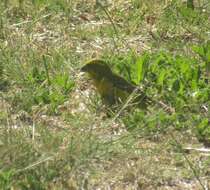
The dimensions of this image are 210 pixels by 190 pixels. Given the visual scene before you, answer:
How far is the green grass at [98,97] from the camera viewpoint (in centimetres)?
356

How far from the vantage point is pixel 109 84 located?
4.32m

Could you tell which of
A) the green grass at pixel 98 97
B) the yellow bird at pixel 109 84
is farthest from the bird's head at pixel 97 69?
the green grass at pixel 98 97

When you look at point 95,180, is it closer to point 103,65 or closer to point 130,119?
point 130,119

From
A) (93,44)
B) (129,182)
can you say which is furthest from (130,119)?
(93,44)

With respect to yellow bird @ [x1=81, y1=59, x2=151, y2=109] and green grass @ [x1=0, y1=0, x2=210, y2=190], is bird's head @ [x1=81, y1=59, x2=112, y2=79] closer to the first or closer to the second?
yellow bird @ [x1=81, y1=59, x2=151, y2=109]

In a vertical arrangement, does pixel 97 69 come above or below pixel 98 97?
above

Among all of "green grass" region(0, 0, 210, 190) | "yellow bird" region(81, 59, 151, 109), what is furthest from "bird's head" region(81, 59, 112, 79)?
"green grass" region(0, 0, 210, 190)

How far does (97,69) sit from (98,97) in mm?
197

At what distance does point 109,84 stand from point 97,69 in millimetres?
113

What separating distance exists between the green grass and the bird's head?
0.58 feet

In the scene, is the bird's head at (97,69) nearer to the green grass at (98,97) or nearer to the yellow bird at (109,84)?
the yellow bird at (109,84)

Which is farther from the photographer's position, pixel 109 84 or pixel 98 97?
pixel 98 97

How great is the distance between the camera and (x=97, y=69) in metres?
4.33

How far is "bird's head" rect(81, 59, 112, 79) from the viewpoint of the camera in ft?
14.2
